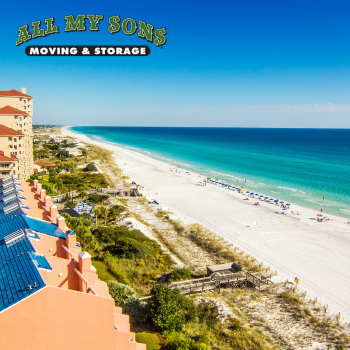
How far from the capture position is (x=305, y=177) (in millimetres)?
→ 64312

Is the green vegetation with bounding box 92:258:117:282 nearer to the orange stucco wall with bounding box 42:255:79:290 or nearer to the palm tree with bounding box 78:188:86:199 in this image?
the orange stucco wall with bounding box 42:255:79:290

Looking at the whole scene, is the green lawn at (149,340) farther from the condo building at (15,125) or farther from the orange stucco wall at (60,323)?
the condo building at (15,125)

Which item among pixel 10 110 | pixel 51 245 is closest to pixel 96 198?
pixel 10 110

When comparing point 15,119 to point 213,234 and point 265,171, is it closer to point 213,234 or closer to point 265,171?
point 213,234

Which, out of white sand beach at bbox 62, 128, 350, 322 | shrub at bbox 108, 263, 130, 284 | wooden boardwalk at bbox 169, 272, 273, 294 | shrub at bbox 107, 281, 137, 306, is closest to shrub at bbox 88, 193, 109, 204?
white sand beach at bbox 62, 128, 350, 322

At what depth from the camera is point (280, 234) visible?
105 ft

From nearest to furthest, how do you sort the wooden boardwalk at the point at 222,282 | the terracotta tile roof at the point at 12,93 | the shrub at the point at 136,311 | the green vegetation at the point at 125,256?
the shrub at the point at 136,311, the wooden boardwalk at the point at 222,282, the green vegetation at the point at 125,256, the terracotta tile roof at the point at 12,93

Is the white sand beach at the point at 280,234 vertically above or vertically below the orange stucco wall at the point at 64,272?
below

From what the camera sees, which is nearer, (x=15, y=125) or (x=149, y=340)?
(x=149, y=340)

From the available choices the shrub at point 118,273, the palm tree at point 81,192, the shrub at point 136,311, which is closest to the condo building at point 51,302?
the shrub at point 136,311

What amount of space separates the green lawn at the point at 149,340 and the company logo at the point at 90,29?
1686cm

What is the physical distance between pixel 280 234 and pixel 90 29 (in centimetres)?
2761

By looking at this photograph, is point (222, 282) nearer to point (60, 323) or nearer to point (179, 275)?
point (179, 275)

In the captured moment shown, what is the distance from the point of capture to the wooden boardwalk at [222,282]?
63.0ft
